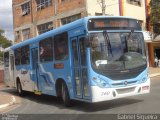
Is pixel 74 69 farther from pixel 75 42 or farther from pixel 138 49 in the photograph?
pixel 138 49

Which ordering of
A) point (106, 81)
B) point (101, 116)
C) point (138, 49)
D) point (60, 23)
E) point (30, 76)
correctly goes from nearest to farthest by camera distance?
point (101, 116), point (106, 81), point (138, 49), point (30, 76), point (60, 23)

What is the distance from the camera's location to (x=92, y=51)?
39.6ft

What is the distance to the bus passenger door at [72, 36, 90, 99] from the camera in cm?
1240

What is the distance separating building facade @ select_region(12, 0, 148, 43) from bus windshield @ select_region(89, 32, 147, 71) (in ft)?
65.8

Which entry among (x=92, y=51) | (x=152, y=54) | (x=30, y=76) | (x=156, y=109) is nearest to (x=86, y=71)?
→ (x=92, y=51)

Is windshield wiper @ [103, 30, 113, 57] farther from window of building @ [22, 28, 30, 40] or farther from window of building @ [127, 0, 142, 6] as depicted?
window of building @ [22, 28, 30, 40]

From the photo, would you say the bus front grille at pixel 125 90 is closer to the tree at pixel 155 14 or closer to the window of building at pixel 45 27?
the window of building at pixel 45 27

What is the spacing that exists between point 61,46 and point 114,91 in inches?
120

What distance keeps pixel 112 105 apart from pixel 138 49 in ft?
6.89

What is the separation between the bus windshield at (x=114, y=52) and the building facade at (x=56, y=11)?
20053 millimetres

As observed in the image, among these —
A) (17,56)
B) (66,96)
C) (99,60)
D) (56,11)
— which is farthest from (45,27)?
(99,60)

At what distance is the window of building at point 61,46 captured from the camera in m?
13.7

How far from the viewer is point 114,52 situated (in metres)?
12.2

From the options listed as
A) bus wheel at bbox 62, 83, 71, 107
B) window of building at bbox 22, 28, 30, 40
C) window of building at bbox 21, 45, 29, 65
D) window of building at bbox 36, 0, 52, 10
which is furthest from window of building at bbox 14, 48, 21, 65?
window of building at bbox 22, 28, 30, 40
